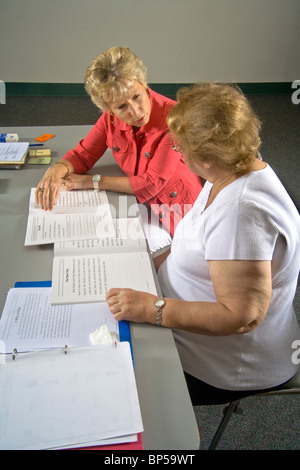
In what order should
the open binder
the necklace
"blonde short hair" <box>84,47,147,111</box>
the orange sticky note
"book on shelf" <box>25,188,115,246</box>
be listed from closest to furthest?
the open binder
the necklace
"book on shelf" <box>25,188,115,246</box>
"blonde short hair" <box>84,47,147,111</box>
the orange sticky note

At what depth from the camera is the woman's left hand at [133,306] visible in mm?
943

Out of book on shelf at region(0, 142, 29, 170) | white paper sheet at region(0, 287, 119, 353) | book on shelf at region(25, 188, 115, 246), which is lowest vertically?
book on shelf at region(25, 188, 115, 246)

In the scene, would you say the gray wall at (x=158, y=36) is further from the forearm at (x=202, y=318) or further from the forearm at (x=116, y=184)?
the forearm at (x=202, y=318)

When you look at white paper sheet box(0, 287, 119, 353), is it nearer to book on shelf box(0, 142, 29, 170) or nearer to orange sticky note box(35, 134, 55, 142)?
book on shelf box(0, 142, 29, 170)

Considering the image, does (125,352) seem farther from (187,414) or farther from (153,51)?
(153,51)

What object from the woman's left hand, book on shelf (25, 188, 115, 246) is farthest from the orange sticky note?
the woman's left hand

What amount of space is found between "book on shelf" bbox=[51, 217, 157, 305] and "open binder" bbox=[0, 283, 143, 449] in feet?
0.61

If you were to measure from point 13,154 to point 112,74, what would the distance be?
0.56 m

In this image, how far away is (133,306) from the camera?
3.11 ft

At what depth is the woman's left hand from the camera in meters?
0.94

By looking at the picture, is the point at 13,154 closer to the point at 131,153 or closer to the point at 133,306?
the point at 131,153

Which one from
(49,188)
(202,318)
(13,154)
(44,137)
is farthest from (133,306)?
(44,137)

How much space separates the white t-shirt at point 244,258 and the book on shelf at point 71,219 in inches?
11.0

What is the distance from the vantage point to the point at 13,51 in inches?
147
